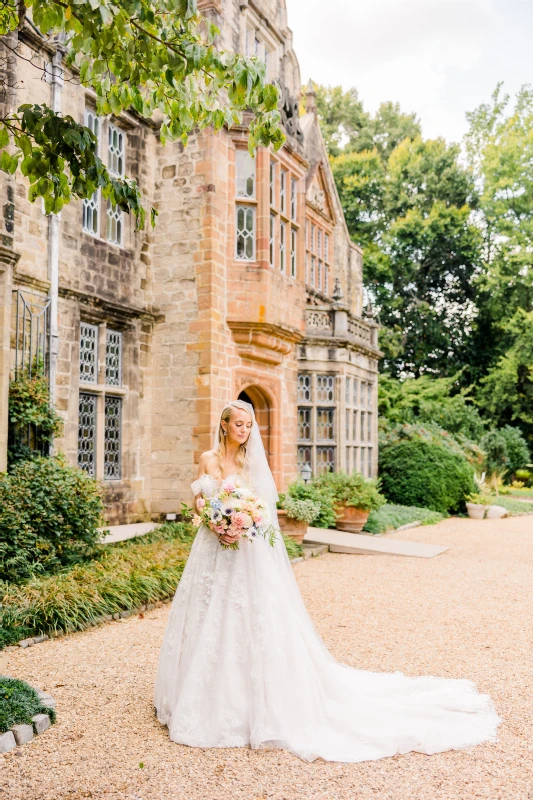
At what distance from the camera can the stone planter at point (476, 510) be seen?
18188 millimetres

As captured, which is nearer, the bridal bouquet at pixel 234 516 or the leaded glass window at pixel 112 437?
the bridal bouquet at pixel 234 516

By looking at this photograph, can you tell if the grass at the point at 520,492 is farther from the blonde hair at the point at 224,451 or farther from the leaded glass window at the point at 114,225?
the blonde hair at the point at 224,451

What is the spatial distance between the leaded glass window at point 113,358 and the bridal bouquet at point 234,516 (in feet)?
26.1

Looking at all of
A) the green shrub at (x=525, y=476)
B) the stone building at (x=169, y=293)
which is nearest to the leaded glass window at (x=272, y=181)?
the stone building at (x=169, y=293)

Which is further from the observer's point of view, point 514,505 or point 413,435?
point 514,505

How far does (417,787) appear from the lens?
358 centimetres

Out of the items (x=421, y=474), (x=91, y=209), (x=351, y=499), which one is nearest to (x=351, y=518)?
(x=351, y=499)

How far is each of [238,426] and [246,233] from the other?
8.98 meters

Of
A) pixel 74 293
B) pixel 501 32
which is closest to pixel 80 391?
pixel 74 293

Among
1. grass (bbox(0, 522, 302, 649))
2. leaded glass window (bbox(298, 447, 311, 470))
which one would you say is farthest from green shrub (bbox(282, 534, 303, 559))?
leaded glass window (bbox(298, 447, 311, 470))

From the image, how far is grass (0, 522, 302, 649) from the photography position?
644 centimetres

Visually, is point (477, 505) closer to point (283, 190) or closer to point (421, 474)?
point (421, 474)

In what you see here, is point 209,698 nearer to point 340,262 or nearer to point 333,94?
point 340,262

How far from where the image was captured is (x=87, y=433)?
11.7 metres
